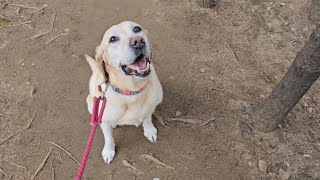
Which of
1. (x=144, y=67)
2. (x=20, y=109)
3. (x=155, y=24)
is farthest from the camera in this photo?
(x=155, y=24)

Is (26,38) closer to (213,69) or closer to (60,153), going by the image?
(60,153)

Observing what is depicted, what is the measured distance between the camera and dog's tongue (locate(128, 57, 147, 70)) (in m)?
2.84

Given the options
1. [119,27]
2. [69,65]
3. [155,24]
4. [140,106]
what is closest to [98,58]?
[119,27]

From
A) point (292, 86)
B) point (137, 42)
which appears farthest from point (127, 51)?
point (292, 86)

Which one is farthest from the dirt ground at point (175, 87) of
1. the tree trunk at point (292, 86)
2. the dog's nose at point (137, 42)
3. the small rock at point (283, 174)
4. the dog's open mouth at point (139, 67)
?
the dog's nose at point (137, 42)

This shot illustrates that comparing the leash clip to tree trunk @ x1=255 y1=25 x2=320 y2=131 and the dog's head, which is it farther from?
tree trunk @ x1=255 y1=25 x2=320 y2=131

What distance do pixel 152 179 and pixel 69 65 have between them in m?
1.64

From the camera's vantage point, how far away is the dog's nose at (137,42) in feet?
8.98

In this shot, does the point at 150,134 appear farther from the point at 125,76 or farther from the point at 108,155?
the point at 125,76

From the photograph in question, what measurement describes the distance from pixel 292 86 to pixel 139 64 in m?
1.30

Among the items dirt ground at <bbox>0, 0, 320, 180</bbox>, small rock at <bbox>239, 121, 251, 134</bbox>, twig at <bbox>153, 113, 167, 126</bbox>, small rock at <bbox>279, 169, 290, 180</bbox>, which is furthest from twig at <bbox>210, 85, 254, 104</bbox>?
small rock at <bbox>279, 169, 290, 180</bbox>

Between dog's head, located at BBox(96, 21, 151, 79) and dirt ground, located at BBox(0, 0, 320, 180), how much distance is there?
1127 mm

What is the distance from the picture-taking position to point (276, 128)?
12.3 feet

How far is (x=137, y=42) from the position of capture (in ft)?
8.98
